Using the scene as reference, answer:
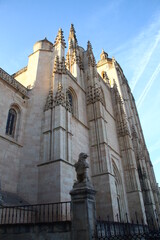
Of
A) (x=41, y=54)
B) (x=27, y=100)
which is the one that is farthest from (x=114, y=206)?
(x=41, y=54)

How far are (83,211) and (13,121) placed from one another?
27.1ft

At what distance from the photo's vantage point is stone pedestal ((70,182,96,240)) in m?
5.76

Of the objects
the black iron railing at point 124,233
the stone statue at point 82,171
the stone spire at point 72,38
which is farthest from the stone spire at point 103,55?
the black iron railing at point 124,233

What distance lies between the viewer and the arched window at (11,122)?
11.9 m

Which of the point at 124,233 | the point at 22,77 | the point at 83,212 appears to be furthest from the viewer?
the point at 22,77

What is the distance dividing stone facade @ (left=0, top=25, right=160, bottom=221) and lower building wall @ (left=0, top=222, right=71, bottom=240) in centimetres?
278

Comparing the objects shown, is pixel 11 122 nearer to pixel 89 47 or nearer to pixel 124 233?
pixel 124 233

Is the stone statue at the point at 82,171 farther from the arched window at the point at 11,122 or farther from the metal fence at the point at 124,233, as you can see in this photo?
the arched window at the point at 11,122

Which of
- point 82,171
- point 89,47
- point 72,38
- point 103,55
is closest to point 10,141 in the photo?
point 82,171

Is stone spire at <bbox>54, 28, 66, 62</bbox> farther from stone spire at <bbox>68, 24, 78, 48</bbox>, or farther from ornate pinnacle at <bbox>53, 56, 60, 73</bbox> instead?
stone spire at <bbox>68, 24, 78, 48</bbox>

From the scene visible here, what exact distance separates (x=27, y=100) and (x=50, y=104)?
197 centimetres

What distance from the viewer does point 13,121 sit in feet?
41.1

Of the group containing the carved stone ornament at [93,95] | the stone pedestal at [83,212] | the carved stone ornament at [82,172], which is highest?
the carved stone ornament at [93,95]

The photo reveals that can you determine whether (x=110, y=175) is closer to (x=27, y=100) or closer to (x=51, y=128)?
(x=51, y=128)
